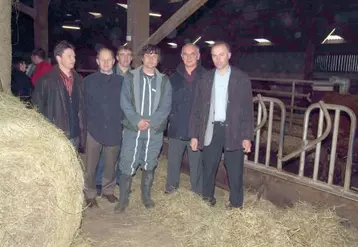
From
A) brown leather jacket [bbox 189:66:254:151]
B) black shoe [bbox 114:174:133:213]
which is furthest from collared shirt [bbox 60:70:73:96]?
brown leather jacket [bbox 189:66:254:151]

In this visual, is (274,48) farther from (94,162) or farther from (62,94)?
(62,94)

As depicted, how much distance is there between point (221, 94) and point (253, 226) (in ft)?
4.23

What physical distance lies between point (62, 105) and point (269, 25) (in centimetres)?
1216

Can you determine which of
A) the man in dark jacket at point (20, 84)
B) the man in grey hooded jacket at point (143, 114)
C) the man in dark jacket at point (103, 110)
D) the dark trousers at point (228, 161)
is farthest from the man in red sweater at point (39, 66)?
the dark trousers at point (228, 161)

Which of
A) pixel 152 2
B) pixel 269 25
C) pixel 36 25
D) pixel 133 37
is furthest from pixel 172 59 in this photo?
pixel 133 37

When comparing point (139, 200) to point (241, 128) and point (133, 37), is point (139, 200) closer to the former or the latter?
point (241, 128)

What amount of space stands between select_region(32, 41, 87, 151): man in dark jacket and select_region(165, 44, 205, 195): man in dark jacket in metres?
1.04

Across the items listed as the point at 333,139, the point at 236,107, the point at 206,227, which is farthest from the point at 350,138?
the point at 206,227

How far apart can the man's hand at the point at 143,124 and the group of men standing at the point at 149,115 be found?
10mm

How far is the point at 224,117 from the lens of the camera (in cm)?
382

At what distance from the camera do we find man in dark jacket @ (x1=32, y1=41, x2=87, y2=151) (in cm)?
368

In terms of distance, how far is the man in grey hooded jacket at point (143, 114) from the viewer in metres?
4.03

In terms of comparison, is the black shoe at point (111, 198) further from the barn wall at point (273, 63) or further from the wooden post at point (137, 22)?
the barn wall at point (273, 63)

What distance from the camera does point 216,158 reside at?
13.0 feet
